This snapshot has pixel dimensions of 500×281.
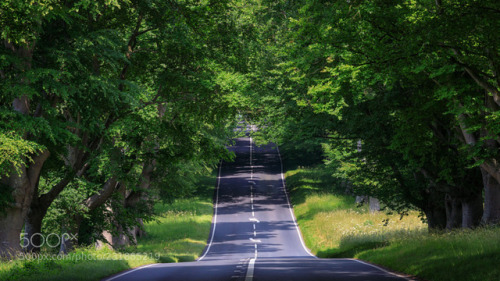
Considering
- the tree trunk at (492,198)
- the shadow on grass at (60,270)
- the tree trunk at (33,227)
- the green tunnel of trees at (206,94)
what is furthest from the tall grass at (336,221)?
the tree trunk at (33,227)

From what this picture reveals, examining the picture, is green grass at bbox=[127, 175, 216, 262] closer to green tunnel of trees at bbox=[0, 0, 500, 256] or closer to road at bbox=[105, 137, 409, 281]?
road at bbox=[105, 137, 409, 281]

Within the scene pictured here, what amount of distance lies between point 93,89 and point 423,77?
28.7 feet

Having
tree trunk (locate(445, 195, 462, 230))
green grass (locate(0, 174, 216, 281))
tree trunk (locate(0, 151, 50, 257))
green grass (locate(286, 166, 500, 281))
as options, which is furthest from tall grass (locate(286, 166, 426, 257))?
tree trunk (locate(0, 151, 50, 257))

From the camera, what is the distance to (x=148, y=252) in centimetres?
2994

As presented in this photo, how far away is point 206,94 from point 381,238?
1237 cm

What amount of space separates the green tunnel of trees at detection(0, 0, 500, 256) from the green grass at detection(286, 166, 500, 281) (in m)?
2.30

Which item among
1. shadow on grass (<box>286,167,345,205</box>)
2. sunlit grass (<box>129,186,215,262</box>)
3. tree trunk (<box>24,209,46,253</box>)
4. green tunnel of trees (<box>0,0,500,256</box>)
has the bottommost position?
sunlit grass (<box>129,186,215,262</box>)

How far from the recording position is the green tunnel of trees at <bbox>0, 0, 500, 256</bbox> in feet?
43.3

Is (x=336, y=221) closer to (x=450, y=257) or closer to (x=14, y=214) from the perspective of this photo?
(x=450, y=257)

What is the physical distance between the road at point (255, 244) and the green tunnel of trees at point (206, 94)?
403 centimetres

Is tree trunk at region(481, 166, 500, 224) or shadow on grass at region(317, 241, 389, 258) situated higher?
tree trunk at region(481, 166, 500, 224)

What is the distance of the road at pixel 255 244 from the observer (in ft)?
47.7

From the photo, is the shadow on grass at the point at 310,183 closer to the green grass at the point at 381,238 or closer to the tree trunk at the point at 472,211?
the green grass at the point at 381,238

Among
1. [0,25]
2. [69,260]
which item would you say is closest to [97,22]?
[0,25]
